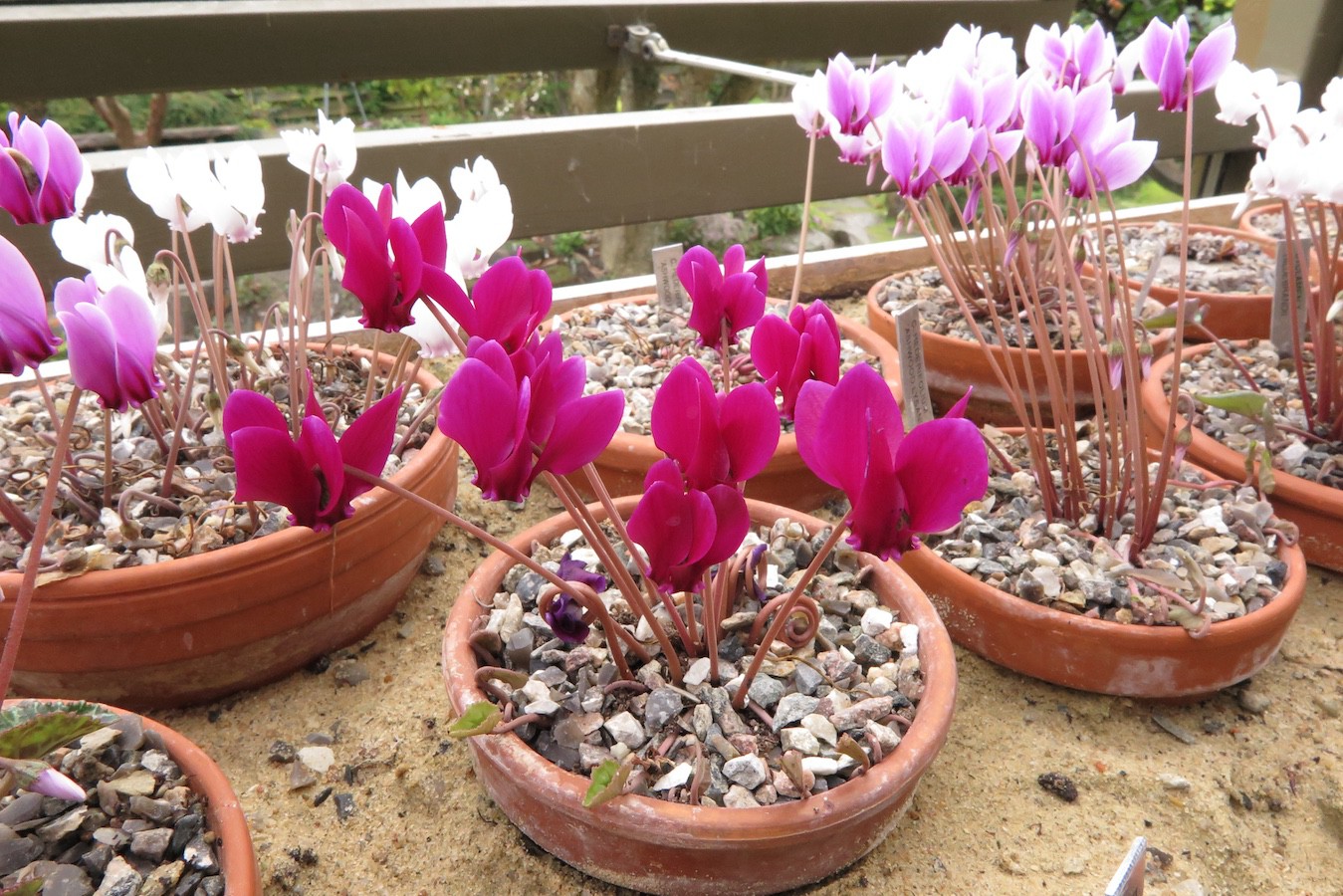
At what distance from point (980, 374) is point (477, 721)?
3.59ft

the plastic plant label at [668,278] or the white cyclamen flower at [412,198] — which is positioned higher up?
the white cyclamen flower at [412,198]

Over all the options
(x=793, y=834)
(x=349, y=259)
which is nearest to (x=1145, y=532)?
(x=793, y=834)

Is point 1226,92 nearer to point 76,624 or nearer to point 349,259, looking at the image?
point 349,259

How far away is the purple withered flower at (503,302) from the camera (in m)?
0.63

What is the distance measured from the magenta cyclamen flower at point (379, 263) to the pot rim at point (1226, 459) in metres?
0.91

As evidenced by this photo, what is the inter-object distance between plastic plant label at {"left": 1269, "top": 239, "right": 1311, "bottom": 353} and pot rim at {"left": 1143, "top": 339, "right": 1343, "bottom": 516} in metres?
0.18

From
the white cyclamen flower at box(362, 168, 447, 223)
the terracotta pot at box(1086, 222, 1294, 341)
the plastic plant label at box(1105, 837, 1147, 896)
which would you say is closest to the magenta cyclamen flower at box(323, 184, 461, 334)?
the white cyclamen flower at box(362, 168, 447, 223)

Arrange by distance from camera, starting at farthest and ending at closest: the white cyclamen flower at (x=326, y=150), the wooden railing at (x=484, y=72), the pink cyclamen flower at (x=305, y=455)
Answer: the wooden railing at (x=484, y=72) → the white cyclamen flower at (x=326, y=150) → the pink cyclamen flower at (x=305, y=455)

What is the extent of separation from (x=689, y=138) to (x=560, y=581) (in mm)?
1372

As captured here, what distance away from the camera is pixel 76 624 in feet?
2.94

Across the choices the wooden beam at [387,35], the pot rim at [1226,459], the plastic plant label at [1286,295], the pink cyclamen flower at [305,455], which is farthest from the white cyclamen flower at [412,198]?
the wooden beam at [387,35]

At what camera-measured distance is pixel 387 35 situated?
2309 millimetres

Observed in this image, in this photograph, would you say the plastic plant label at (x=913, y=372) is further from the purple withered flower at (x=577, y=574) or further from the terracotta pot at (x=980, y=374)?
the purple withered flower at (x=577, y=574)

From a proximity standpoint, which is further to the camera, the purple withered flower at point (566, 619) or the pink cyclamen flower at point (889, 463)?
the purple withered flower at point (566, 619)
